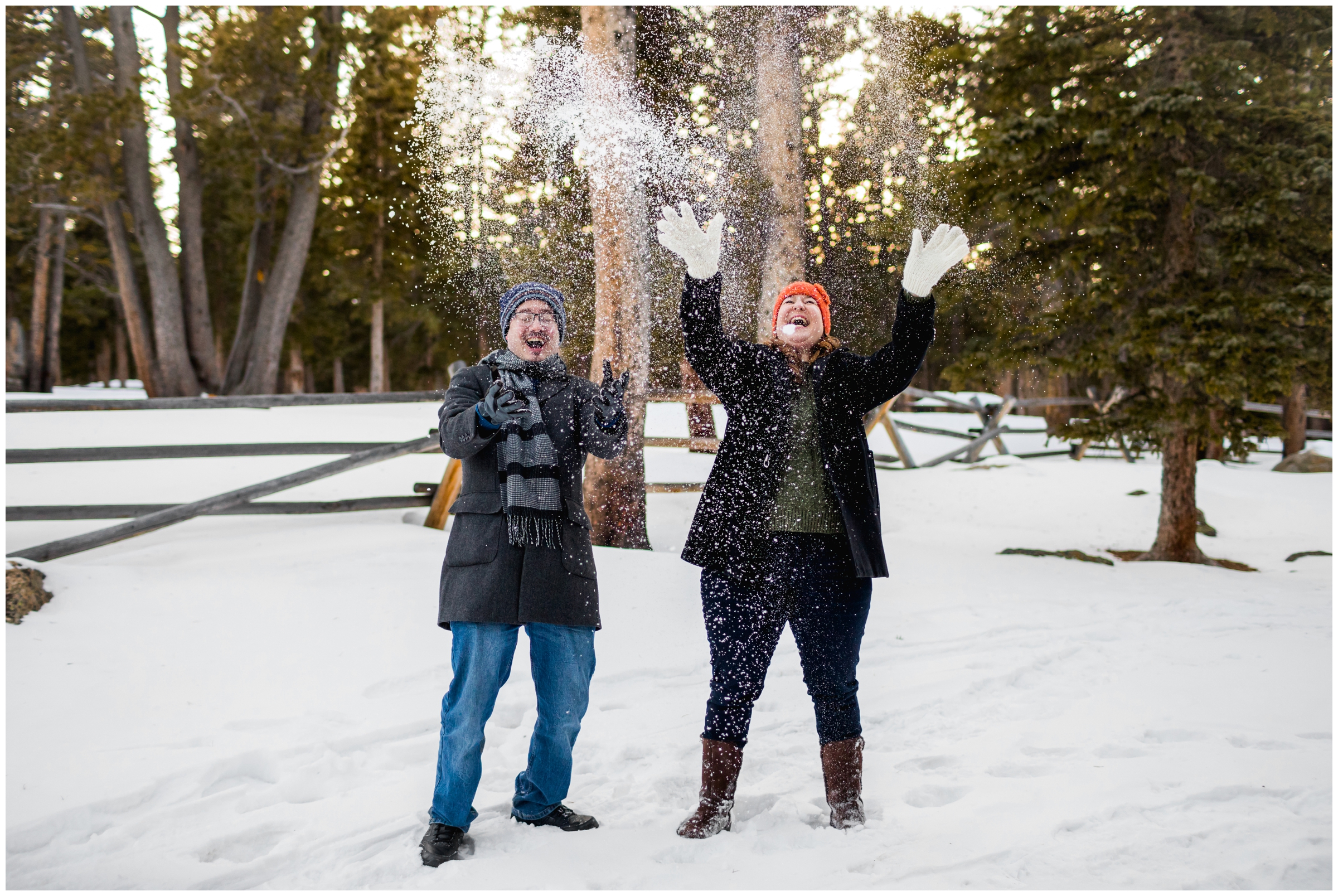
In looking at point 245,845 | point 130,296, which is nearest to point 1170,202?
point 245,845

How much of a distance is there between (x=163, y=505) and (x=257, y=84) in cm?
917

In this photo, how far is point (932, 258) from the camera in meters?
2.89

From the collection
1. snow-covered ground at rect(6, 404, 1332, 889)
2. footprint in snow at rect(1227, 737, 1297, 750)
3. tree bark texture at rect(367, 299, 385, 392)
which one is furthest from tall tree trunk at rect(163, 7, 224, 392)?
footprint in snow at rect(1227, 737, 1297, 750)

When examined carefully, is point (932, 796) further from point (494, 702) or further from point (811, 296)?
point (811, 296)

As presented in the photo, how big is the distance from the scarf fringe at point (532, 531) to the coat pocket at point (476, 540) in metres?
0.04

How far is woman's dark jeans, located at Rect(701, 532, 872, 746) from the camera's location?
2.93 m

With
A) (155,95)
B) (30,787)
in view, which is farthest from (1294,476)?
(155,95)

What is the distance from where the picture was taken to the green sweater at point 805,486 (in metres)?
2.94

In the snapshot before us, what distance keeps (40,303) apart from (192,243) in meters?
9.93

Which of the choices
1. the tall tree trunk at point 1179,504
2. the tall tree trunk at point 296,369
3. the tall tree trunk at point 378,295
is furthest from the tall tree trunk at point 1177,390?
the tall tree trunk at point 296,369

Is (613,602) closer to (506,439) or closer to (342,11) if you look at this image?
(506,439)

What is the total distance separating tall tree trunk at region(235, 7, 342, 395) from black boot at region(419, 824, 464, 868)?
1268 cm

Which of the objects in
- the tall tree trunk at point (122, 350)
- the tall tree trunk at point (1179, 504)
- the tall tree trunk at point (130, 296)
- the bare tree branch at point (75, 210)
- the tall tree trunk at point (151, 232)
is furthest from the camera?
the tall tree trunk at point (122, 350)

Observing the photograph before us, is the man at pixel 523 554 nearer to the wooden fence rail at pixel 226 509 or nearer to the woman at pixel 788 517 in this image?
the woman at pixel 788 517
